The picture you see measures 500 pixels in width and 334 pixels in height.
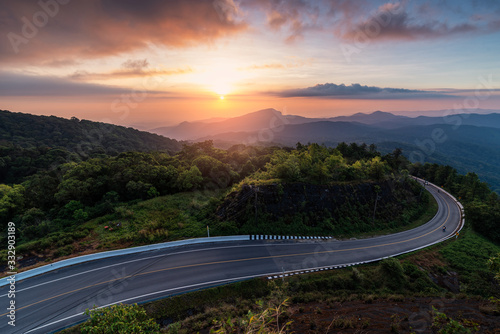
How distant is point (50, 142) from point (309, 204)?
384 feet

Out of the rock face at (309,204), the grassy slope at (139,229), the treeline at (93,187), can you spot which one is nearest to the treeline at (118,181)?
the treeline at (93,187)

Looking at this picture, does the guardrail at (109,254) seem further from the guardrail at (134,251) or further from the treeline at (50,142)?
the treeline at (50,142)

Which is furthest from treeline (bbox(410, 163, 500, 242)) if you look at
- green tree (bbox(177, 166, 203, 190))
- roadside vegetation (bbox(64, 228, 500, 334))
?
green tree (bbox(177, 166, 203, 190))

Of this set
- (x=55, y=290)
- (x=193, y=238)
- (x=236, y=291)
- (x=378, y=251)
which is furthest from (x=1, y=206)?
(x=378, y=251)

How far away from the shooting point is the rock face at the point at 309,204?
27359mm

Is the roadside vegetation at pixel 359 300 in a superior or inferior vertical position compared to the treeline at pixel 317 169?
inferior

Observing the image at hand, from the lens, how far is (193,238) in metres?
23.7

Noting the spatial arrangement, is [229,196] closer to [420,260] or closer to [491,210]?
[420,260]

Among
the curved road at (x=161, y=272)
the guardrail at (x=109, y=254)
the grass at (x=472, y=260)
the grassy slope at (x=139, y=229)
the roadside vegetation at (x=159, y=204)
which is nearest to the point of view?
the curved road at (x=161, y=272)

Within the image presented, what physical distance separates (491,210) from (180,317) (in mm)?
49526

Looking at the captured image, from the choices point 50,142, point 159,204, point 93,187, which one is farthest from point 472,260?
point 50,142

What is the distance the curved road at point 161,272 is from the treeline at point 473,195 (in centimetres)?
1608

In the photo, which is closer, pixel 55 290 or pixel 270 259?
pixel 55 290

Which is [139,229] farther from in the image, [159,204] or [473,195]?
[473,195]
